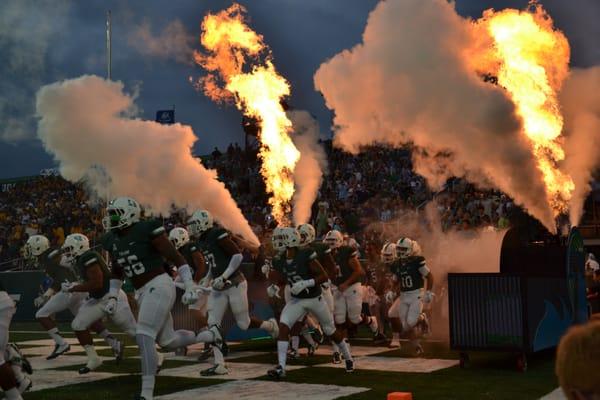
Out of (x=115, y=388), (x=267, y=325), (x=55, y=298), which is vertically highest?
(x=55, y=298)

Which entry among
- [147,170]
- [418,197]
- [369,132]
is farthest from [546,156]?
[147,170]

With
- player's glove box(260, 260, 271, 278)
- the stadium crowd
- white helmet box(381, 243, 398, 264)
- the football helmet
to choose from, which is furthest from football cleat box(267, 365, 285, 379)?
the stadium crowd

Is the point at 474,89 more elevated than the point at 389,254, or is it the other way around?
the point at 474,89

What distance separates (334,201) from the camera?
26141mm

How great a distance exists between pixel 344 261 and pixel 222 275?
10.4ft

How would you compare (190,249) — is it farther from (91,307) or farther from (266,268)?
(266,268)

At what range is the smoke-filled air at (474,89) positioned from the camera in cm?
1655

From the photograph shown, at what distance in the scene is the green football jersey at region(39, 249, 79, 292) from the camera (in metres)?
12.3

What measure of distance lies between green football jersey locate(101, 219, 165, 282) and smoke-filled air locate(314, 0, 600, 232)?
10.4 m

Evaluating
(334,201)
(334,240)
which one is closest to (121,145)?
(334,240)

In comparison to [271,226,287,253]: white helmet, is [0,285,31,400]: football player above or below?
below

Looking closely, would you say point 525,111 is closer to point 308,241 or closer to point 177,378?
point 308,241

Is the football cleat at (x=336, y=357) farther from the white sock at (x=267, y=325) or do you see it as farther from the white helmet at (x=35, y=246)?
the white helmet at (x=35, y=246)

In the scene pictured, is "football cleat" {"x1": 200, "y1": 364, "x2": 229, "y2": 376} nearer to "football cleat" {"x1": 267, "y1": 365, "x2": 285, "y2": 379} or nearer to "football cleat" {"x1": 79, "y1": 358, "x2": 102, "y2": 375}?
"football cleat" {"x1": 267, "y1": 365, "x2": 285, "y2": 379}
